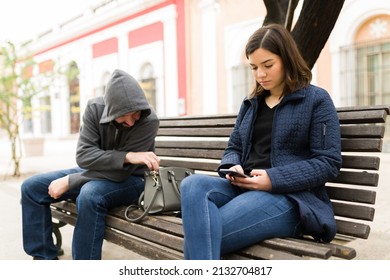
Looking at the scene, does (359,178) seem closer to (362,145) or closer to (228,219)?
(362,145)

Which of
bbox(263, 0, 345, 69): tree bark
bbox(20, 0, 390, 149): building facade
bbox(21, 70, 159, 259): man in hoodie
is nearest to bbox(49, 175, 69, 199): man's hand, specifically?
bbox(21, 70, 159, 259): man in hoodie

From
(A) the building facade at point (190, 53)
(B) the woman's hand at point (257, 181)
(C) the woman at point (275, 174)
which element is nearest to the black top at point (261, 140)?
(C) the woman at point (275, 174)

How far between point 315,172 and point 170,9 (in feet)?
29.9

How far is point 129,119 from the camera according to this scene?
89.9 inches

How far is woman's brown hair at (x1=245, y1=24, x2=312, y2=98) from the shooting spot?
5.82 ft

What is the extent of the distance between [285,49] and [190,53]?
351 inches

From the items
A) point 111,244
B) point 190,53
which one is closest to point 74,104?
point 190,53

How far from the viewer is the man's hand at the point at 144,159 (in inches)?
85.4

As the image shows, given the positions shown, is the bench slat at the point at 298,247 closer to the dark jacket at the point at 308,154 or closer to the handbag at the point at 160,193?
the dark jacket at the point at 308,154

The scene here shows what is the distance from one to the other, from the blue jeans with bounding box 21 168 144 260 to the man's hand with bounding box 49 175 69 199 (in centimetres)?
5

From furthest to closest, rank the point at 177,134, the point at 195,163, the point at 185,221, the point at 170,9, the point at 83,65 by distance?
the point at 83,65
the point at 170,9
the point at 177,134
the point at 195,163
the point at 185,221
